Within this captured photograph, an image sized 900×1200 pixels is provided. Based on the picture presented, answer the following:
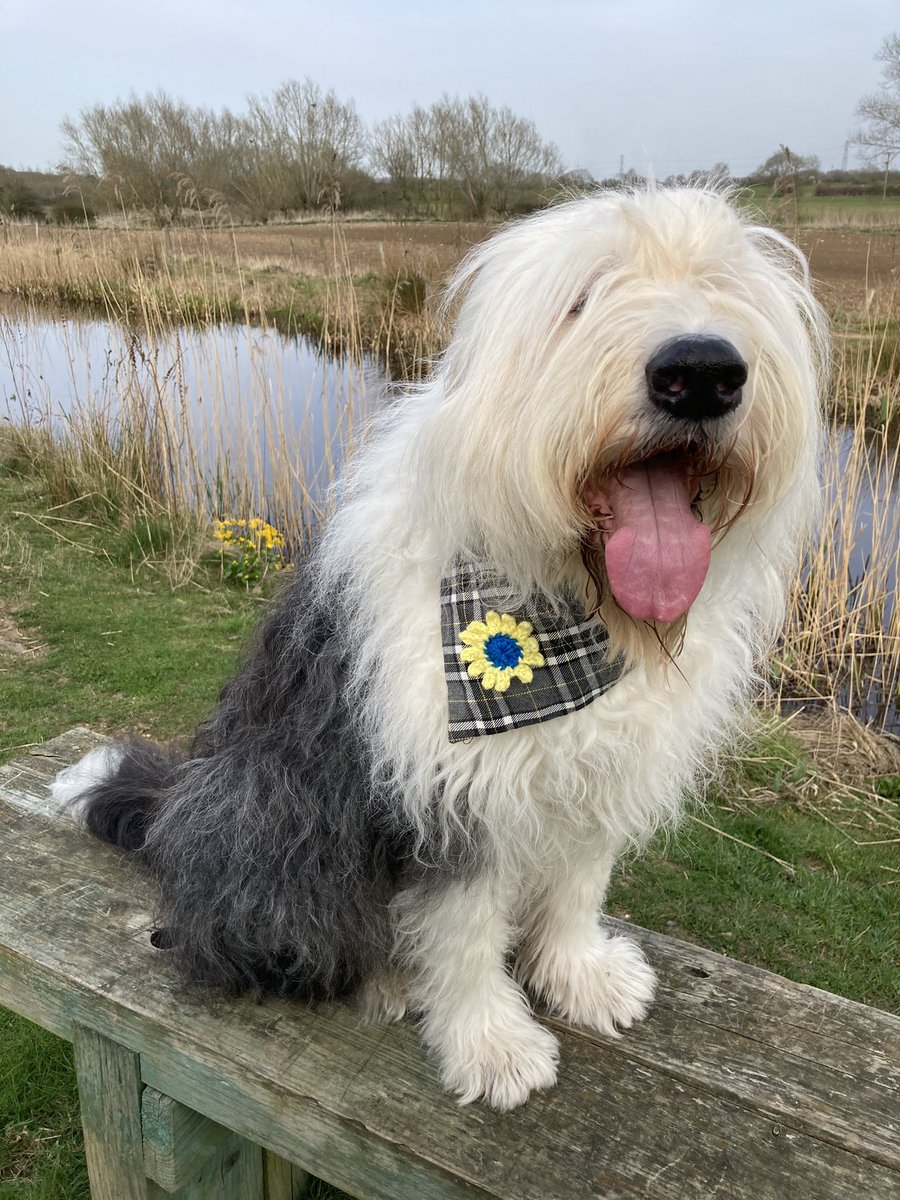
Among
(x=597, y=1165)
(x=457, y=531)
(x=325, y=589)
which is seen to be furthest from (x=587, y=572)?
(x=597, y=1165)

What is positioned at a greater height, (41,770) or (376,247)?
(376,247)

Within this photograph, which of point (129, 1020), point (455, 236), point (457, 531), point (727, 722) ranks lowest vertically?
point (129, 1020)

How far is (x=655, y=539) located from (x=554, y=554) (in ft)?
0.58

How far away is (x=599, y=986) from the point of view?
6.60ft

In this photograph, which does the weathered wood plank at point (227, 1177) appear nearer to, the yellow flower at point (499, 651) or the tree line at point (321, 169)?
the yellow flower at point (499, 651)

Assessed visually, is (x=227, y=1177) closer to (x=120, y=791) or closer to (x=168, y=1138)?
(x=168, y=1138)

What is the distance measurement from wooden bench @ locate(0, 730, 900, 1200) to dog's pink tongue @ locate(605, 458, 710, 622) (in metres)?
1.04

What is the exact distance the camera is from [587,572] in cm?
151

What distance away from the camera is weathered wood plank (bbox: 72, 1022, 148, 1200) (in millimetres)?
1874

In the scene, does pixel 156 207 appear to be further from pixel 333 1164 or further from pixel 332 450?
pixel 333 1164

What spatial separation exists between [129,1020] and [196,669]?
310 centimetres

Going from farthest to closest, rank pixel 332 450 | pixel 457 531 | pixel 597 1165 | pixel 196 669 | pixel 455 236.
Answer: pixel 332 450, pixel 455 236, pixel 196 669, pixel 597 1165, pixel 457 531

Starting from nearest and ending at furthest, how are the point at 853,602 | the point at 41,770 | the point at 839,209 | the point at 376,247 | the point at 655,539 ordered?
the point at 655,539
the point at 41,770
the point at 839,209
the point at 853,602
the point at 376,247

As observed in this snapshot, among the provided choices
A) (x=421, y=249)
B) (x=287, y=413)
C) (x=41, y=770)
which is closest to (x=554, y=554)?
(x=41, y=770)
